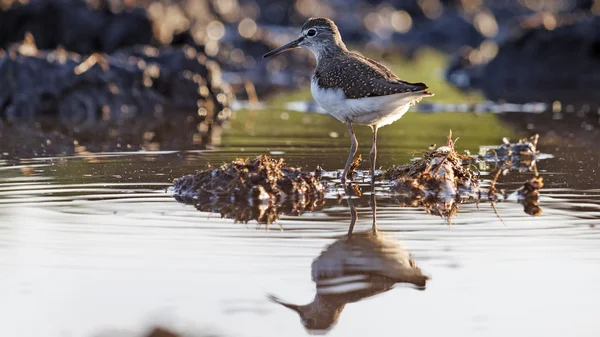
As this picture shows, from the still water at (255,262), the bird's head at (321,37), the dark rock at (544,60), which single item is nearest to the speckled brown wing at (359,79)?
the bird's head at (321,37)

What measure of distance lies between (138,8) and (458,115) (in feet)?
28.0

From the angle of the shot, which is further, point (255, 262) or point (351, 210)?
point (351, 210)

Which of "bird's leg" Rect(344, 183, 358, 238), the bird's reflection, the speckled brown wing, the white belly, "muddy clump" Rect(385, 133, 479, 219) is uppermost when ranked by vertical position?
the speckled brown wing

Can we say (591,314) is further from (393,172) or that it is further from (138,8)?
(138,8)

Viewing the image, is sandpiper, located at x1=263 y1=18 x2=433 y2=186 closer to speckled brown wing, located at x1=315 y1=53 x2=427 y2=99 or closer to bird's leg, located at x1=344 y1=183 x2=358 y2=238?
speckled brown wing, located at x1=315 y1=53 x2=427 y2=99

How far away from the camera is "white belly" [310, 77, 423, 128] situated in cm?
806

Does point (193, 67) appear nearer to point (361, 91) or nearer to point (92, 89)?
point (92, 89)

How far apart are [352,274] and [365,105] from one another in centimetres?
305

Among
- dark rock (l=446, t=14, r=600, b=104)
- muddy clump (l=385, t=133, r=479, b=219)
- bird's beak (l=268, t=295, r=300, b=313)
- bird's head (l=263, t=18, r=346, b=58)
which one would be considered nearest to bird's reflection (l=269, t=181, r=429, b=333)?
bird's beak (l=268, t=295, r=300, b=313)

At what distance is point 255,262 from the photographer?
221 inches

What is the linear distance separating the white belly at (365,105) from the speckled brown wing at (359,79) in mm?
47

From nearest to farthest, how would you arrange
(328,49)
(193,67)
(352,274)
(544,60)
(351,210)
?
(352,274), (351,210), (328,49), (193,67), (544,60)

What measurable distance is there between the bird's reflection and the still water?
4 cm

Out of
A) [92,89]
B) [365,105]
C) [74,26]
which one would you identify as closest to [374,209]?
[365,105]
